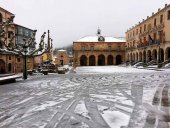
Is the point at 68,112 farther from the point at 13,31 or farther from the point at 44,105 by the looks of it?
the point at 13,31

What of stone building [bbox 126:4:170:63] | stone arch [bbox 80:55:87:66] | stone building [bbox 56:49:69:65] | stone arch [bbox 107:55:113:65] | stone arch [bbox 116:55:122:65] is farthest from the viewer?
stone building [bbox 56:49:69:65]

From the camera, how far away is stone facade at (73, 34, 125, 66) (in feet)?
234

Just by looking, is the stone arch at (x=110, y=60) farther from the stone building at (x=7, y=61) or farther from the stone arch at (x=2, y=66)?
the stone arch at (x=2, y=66)

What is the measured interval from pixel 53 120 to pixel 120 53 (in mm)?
67729

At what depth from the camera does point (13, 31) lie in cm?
4203

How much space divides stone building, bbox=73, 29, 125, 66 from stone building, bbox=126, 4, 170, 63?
6181 millimetres

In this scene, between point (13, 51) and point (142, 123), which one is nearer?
point (142, 123)

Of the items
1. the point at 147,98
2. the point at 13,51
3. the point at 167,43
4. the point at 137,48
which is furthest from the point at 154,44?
the point at 147,98

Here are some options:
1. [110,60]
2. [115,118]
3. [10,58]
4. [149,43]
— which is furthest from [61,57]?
[115,118]

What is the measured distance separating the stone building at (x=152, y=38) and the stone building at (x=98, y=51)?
6181 mm

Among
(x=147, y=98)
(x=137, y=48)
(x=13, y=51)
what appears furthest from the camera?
(x=137, y=48)

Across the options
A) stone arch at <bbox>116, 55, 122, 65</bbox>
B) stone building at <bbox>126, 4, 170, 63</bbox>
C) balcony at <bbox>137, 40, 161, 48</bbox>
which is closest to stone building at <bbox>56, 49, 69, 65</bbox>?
stone arch at <bbox>116, 55, 122, 65</bbox>

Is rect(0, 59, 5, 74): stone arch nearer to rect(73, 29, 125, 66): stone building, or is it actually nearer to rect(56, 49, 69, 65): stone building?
rect(73, 29, 125, 66): stone building

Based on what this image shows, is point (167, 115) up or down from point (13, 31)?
down
